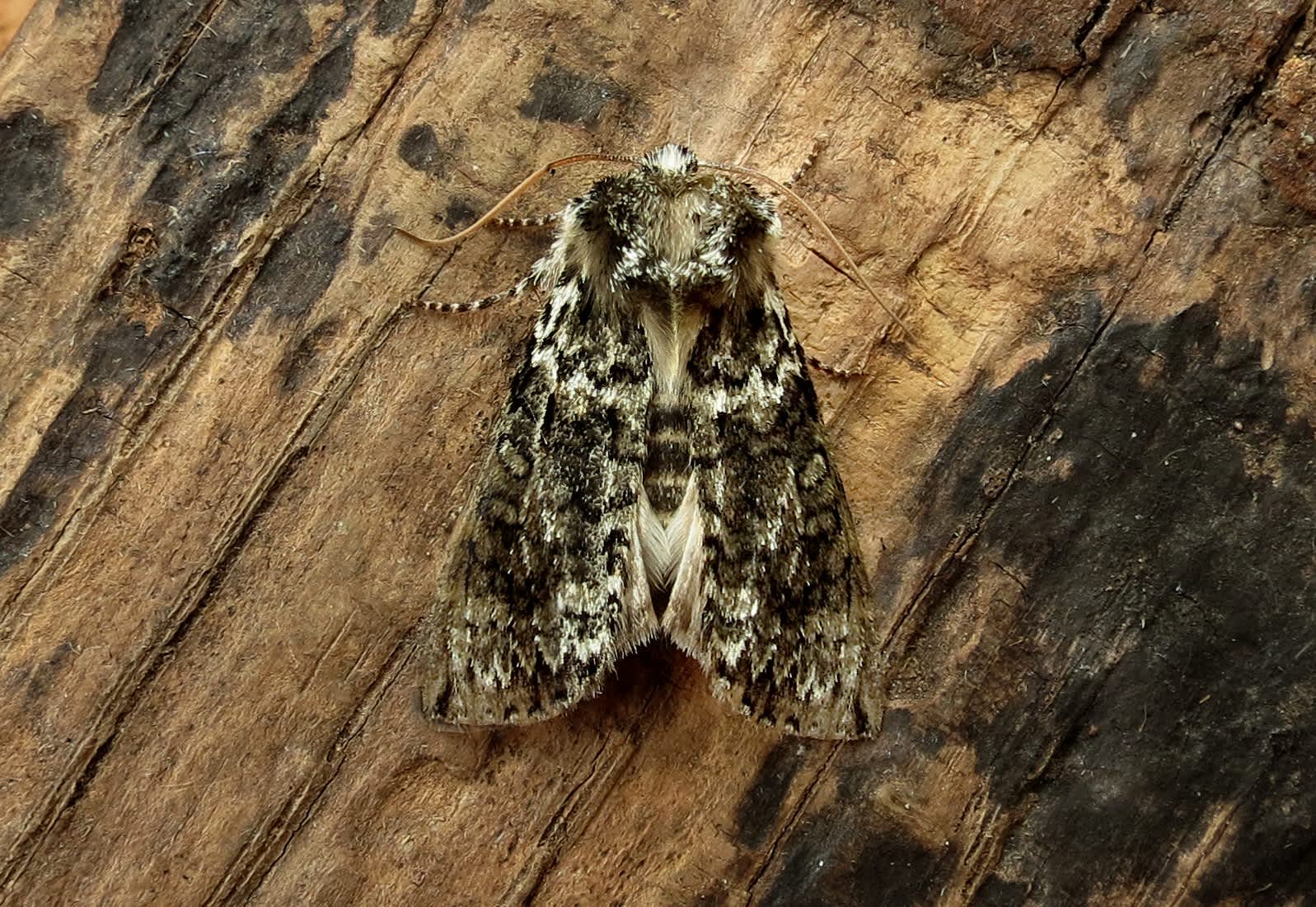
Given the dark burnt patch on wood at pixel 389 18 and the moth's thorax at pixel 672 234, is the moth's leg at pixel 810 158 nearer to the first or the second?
the moth's thorax at pixel 672 234

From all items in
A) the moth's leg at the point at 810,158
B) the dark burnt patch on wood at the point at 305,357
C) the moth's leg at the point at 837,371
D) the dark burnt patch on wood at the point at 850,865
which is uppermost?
the moth's leg at the point at 810,158

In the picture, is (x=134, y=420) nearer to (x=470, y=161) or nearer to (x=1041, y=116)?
(x=470, y=161)

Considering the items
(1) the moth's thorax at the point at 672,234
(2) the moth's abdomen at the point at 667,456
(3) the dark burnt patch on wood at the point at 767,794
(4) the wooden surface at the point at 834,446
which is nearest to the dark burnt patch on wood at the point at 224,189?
(4) the wooden surface at the point at 834,446

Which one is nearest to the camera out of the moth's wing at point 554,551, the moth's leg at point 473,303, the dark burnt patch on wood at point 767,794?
the moth's wing at point 554,551

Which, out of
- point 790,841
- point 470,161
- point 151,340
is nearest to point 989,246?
point 470,161

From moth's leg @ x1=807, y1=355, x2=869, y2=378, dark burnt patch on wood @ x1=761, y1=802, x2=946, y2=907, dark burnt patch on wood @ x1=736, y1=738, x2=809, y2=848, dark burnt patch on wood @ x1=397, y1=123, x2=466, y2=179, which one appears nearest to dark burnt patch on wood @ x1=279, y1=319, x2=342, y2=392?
dark burnt patch on wood @ x1=397, y1=123, x2=466, y2=179

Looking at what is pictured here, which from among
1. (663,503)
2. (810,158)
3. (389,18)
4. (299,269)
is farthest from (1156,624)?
(389,18)
